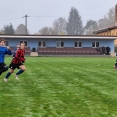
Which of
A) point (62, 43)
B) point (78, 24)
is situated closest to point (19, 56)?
point (62, 43)

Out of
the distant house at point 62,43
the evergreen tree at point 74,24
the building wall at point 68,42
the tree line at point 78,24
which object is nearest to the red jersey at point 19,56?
the distant house at point 62,43

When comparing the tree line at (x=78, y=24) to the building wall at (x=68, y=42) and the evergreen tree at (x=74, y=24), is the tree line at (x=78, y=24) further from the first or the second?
the building wall at (x=68, y=42)

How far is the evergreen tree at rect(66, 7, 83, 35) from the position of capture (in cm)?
16712

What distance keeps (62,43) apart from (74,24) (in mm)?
111165

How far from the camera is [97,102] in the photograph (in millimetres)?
8312

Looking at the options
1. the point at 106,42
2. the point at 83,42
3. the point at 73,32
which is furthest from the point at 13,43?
the point at 73,32

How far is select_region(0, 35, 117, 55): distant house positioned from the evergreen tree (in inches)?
4084

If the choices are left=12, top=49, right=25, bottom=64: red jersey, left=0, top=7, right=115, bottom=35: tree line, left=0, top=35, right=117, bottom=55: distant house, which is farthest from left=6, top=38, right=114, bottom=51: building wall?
left=0, top=7, right=115, bottom=35: tree line

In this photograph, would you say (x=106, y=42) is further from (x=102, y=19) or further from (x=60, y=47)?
(x=102, y=19)

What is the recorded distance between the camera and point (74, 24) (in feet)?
561

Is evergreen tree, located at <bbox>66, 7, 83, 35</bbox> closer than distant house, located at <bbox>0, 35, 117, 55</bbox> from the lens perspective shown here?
No

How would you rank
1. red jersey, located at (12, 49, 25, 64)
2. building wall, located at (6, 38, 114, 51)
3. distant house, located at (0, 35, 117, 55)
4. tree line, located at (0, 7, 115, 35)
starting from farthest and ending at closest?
tree line, located at (0, 7, 115, 35)
building wall, located at (6, 38, 114, 51)
distant house, located at (0, 35, 117, 55)
red jersey, located at (12, 49, 25, 64)

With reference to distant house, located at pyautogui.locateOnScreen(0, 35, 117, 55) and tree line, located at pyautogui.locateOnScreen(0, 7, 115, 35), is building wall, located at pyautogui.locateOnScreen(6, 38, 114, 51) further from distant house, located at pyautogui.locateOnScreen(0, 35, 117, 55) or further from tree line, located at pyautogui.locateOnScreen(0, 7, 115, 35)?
tree line, located at pyautogui.locateOnScreen(0, 7, 115, 35)

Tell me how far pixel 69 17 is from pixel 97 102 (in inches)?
6655
